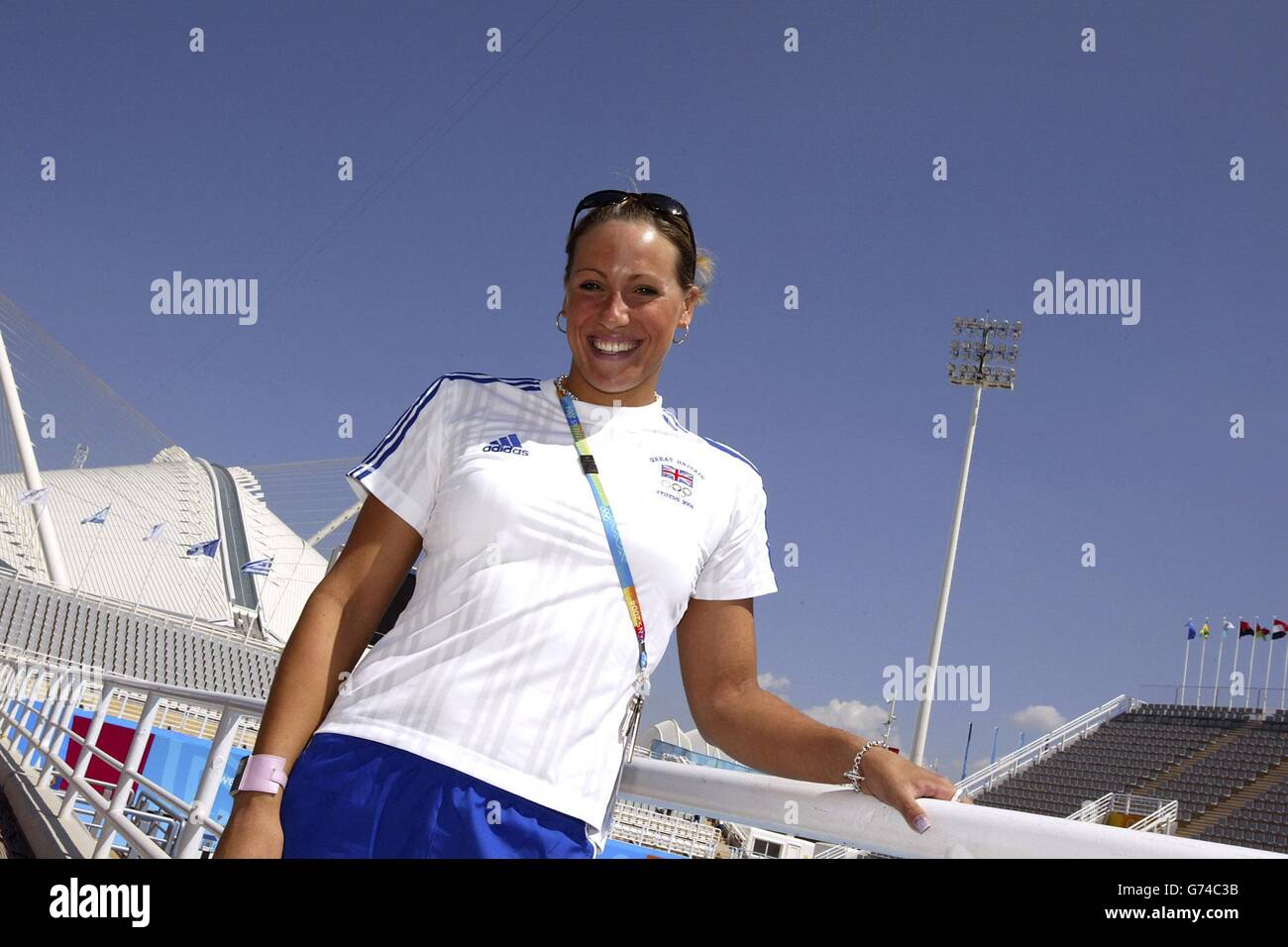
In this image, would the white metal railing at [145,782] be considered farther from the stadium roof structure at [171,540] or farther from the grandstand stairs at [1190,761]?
the stadium roof structure at [171,540]

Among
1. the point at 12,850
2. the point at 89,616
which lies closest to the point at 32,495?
the point at 89,616

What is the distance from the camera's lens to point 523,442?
1632 millimetres

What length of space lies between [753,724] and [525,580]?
1.54ft

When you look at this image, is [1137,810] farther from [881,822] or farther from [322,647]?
[322,647]

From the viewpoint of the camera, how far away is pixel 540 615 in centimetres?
149

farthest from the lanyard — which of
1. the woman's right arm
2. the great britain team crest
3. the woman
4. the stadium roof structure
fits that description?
the stadium roof structure

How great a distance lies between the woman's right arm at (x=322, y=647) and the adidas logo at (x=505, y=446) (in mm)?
185

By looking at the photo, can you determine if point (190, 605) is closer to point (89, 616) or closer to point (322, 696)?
point (89, 616)

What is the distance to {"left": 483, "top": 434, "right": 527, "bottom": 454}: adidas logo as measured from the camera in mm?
1613

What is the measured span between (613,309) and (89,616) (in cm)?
3476

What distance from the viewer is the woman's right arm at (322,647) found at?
1418 mm

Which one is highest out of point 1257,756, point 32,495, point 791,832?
point 32,495

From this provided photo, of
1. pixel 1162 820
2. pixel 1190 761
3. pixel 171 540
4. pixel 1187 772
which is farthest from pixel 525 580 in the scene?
pixel 171 540

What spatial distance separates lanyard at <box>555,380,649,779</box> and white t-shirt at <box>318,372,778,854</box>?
0.03 ft
